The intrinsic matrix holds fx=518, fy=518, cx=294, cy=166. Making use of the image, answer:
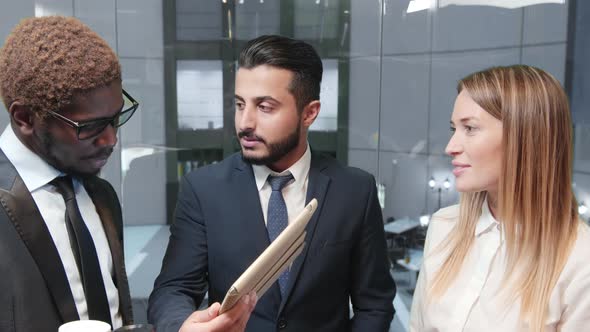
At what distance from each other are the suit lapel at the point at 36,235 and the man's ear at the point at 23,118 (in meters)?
0.10

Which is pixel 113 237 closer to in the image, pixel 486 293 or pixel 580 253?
pixel 486 293

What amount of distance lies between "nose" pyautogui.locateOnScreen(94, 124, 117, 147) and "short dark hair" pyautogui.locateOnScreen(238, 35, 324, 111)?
24.3 inches

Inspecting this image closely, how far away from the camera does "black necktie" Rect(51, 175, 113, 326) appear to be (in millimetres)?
1443

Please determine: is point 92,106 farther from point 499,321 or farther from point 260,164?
point 499,321

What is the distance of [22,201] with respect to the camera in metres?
1.35

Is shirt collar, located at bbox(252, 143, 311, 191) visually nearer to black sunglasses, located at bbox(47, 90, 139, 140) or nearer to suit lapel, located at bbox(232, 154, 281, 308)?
suit lapel, located at bbox(232, 154, 281, 308)

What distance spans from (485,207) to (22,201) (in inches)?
58.3

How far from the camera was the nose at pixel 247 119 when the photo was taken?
1.89 m

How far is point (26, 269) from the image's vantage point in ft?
4.31

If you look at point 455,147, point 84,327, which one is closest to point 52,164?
point 84,327

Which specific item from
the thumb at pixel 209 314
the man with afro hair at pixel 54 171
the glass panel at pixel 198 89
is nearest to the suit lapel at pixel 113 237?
the man with afro hair at pixel 54 171

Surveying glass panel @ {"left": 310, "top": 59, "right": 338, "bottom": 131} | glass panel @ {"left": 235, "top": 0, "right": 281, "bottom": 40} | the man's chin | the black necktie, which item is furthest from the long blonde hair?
glass panel @ {"left": 235, "top": 0, "right": 281, "bottom": 40}

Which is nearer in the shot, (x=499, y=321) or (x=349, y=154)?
(x=499, y=321)

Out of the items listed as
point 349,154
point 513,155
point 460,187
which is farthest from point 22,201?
point 349,154
